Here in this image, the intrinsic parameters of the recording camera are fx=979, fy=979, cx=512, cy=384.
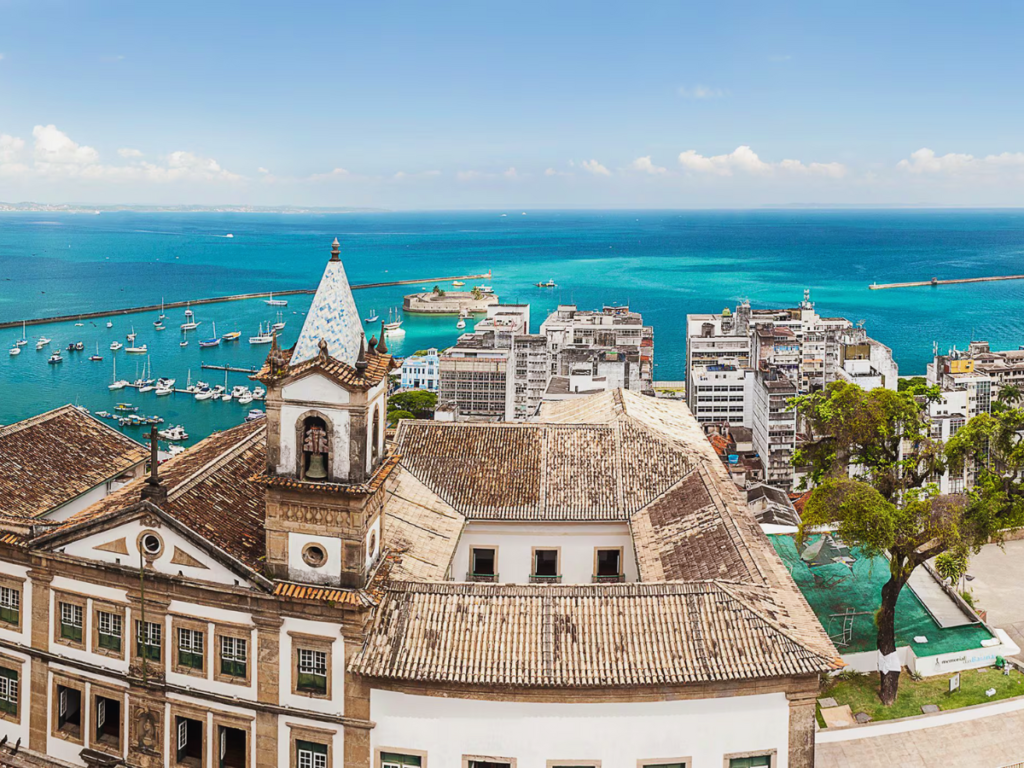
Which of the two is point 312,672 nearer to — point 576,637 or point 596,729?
point 576,637

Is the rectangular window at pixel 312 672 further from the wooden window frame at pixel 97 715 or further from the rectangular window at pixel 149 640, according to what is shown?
the wooden window frame at pixel 97 715

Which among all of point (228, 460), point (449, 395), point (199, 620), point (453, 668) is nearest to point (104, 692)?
point (199, 620)

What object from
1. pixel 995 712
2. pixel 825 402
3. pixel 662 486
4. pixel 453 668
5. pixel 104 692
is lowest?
pixel 995 712

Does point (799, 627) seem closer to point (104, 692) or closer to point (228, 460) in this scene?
point (228, 460)

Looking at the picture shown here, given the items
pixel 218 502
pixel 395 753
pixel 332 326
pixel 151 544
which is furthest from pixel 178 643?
pixel 332 326

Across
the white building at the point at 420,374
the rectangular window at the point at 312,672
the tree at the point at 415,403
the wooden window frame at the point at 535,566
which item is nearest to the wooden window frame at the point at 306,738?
the rectangular window at the point at 312,672
